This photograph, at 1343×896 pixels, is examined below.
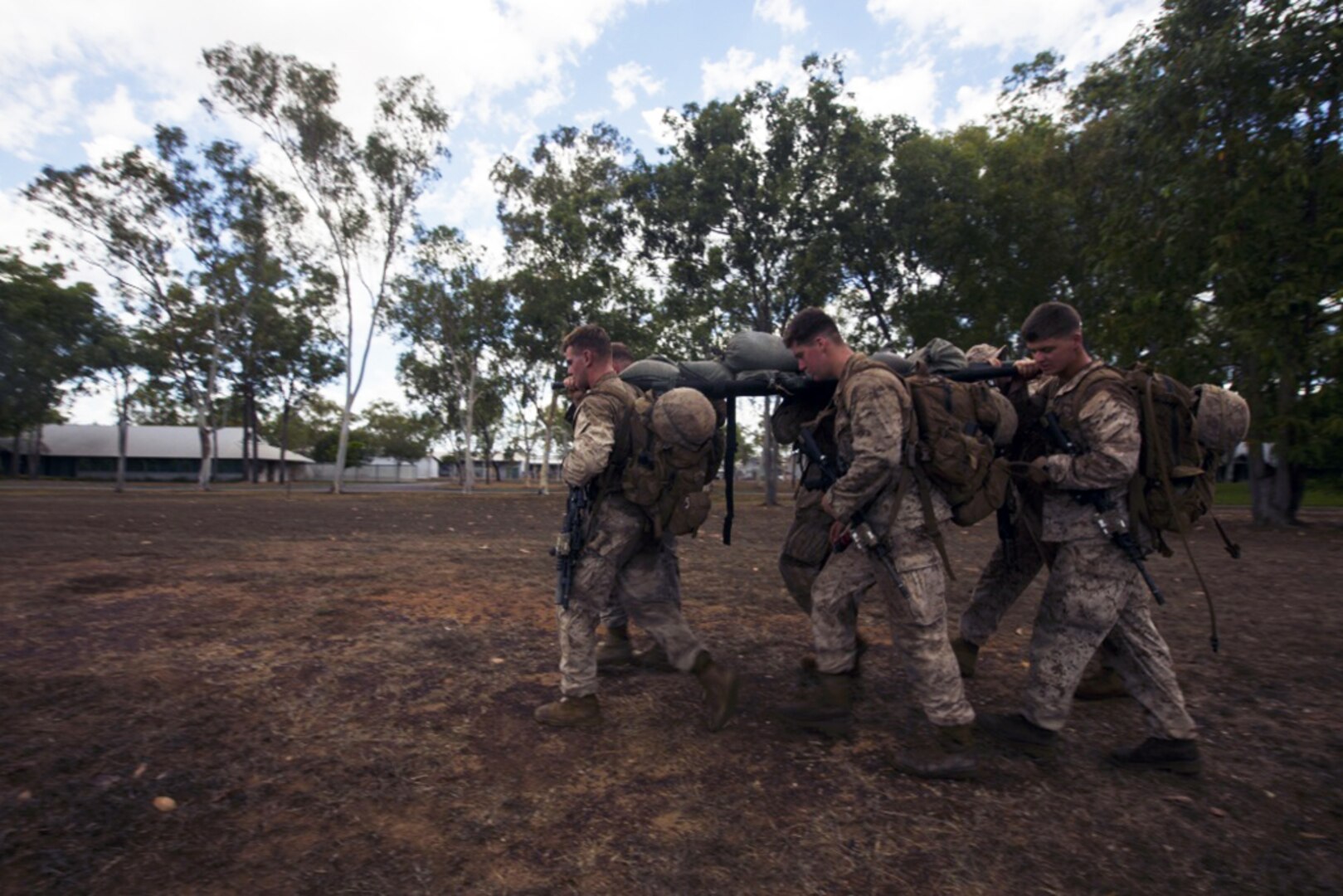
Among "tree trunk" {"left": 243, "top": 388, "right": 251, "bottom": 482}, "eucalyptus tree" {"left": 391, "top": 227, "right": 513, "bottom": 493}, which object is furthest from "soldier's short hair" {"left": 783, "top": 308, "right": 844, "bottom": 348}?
"tree trunk" {"left": 243, "top": 388, "right": 251, "bottom": 482}

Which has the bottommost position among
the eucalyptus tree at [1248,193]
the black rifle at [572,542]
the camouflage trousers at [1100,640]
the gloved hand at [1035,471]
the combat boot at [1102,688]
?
the combat boot at [1102,688]

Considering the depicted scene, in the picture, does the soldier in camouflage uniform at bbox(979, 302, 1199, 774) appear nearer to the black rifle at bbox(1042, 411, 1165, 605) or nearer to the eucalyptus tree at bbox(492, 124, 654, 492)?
the black rifle at bbox(1042, 411, 1165, 605)

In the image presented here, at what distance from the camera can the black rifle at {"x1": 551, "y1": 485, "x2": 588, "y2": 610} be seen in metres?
3.75

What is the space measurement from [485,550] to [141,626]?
540cm

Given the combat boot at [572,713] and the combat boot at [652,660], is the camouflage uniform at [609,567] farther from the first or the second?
the combat boot at [652,660]

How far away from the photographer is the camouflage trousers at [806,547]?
391 centimetres

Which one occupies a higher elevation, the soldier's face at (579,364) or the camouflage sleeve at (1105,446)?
the soldier's face at (579,364)

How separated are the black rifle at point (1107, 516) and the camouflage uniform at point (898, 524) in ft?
2.05

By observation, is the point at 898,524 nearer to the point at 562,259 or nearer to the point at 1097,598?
the point at 1097,598

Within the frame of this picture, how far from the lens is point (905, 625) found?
3209 millimetres

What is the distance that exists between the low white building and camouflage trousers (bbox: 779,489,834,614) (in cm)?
5995

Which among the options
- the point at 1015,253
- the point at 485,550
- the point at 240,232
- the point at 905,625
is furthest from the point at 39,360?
the point at 905,625

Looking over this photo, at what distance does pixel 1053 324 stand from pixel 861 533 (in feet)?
4.56

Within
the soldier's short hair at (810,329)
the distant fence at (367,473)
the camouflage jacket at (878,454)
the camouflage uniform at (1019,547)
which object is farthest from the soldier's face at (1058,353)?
the distant fence at (367,473)
